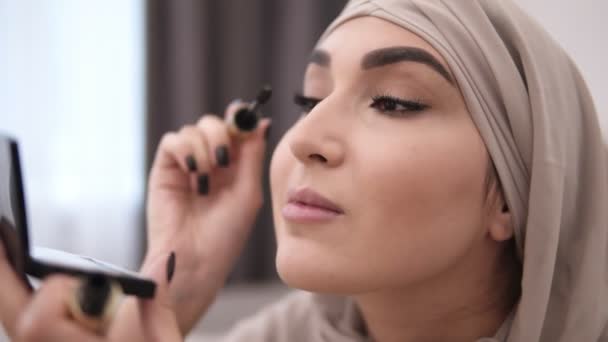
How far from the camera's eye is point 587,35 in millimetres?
965

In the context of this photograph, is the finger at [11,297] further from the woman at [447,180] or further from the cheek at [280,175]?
the cheek at [280,175]

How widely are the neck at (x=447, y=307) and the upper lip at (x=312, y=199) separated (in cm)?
20

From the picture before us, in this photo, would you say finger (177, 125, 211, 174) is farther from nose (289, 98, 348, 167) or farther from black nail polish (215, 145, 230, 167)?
nose (289, 98, 348, 167)

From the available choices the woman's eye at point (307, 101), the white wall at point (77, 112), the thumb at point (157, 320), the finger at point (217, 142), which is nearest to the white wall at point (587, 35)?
the woman's eye at point (307, 101)

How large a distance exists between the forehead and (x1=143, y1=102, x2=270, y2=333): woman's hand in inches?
12.4

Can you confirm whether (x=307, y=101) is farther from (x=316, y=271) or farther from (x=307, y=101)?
(x=316, y=271)

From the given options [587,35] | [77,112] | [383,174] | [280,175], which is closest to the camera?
[383,174]

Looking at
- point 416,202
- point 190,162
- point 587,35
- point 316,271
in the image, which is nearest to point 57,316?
point 316,271

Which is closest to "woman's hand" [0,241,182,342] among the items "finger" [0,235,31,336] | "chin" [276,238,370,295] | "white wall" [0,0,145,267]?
"finger" [0,235,31,336]

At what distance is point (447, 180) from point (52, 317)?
472 millimetres

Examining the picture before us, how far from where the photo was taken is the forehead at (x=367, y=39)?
0.72m

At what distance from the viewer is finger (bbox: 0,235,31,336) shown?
529 mm

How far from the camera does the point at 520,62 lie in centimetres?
76

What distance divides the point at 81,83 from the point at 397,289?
1242 millimetres
